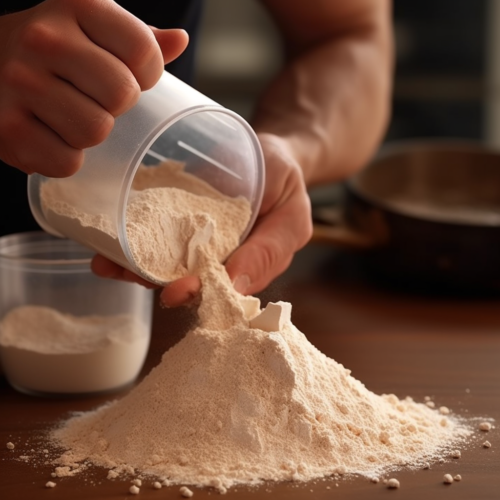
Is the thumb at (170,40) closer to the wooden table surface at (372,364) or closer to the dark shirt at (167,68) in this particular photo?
the wooden table surface at (372,364)

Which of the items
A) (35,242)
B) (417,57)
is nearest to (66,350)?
(35,242)

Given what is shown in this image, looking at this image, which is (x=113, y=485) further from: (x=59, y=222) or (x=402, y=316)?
(x=402, y=316)

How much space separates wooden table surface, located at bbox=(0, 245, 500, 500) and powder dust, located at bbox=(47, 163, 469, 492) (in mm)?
28

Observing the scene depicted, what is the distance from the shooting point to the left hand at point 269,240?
1024 millimetres

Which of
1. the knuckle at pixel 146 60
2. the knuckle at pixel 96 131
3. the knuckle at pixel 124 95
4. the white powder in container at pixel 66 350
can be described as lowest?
the white powder in container at pixel 66 350

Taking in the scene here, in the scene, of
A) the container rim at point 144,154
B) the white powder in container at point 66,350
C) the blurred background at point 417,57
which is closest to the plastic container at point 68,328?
the white powder in container at point 66,350

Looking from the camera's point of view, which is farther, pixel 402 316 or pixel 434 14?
pixel 434 14

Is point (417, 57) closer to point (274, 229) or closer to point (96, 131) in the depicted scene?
point (274, 229)

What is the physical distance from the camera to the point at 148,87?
85 cm

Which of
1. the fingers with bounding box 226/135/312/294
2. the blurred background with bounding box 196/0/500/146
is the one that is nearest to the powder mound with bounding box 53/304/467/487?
the fingers with bounding box 226/135/312/294

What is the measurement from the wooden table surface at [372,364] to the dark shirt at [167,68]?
308 millimetres

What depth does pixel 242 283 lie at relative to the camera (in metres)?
1.03

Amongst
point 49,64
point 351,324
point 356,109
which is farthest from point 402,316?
point 49,64

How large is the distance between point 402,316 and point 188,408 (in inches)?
19.7
